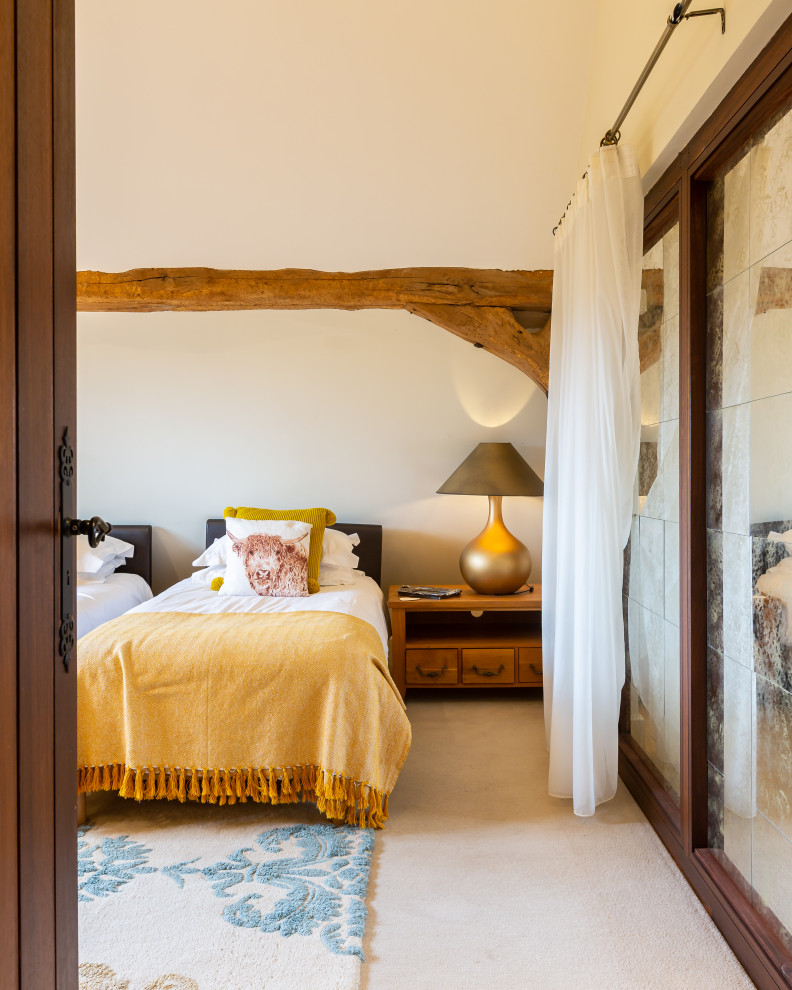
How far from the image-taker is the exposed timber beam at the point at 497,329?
3.29 meters

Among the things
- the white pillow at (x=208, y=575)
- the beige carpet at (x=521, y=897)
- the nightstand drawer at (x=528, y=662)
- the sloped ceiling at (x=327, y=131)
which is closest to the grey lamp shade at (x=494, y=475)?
the nightstand drawer at (x=528, y=662)

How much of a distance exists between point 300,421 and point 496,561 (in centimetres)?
140

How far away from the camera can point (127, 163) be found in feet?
10.7

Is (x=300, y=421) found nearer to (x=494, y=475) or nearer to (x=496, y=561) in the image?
(x=494, y=475)

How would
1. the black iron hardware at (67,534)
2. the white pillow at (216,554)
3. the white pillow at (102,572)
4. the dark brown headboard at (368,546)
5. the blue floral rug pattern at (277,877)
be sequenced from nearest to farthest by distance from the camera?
the black iron hardware at (67,534)
the blue floral rug pattern at (277,877)
the white pillow at (216,554)
the white pillow at (102,572)
the dark brown headboard at (368,546)

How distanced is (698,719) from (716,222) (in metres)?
1.32

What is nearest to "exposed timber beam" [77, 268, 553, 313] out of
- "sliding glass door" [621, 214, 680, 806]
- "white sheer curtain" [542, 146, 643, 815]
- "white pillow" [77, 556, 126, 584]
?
"white sheer curtain" [542, 146, 643, 815]

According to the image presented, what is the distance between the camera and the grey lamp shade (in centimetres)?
362

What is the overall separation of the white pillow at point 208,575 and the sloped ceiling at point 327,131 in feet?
4.90

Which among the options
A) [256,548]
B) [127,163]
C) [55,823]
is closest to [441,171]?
[127,163]

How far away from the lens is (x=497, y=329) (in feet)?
10.8

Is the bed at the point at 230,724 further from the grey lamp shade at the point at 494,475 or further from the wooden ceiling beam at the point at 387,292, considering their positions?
the wooden ceiling beam at the point at 387,292

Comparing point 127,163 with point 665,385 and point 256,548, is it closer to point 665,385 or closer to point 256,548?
point 256,548

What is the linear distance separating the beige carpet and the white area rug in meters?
0.10
